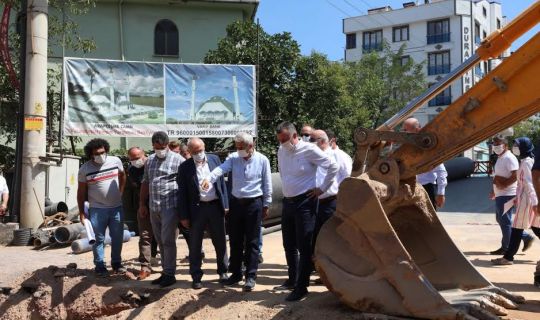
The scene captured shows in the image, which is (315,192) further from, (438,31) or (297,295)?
(438,31)

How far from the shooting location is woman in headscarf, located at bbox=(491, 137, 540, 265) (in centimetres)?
713

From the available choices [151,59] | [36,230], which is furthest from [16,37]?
[36,230]

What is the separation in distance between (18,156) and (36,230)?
168 centimetres

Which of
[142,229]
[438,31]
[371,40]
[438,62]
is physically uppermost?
[438,31]

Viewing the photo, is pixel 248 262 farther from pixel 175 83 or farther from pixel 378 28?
pixel 378 28

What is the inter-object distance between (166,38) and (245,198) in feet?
65.6

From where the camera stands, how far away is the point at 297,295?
18.0 ft

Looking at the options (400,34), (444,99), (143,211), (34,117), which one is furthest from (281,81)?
(400,34)

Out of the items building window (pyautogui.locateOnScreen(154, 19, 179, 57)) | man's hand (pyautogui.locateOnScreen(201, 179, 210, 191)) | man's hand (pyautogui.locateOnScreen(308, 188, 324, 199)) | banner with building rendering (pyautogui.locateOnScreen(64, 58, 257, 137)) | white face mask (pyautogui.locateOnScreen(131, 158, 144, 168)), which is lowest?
man's hand (pyautogui.locateOnScreen(308, 188, 324, 199))

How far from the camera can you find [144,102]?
13.4m

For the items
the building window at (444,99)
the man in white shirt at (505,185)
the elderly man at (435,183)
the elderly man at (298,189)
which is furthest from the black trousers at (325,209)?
the building window at (444,99)

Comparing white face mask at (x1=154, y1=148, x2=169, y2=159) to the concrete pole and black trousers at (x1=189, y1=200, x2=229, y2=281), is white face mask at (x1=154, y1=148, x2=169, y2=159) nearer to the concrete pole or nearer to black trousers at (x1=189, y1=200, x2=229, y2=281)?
black trousers at (x1=189, y1=200, x2=229, y2=281)

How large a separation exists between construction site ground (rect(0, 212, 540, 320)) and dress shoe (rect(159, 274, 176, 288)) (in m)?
0.11

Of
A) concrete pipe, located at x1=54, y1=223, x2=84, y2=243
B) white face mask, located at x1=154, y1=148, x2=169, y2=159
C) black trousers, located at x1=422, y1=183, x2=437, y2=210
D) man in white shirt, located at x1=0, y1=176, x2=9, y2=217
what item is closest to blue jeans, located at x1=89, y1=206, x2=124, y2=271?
white face mask, located at x1=154, y1=148, x2=169, y2=159
